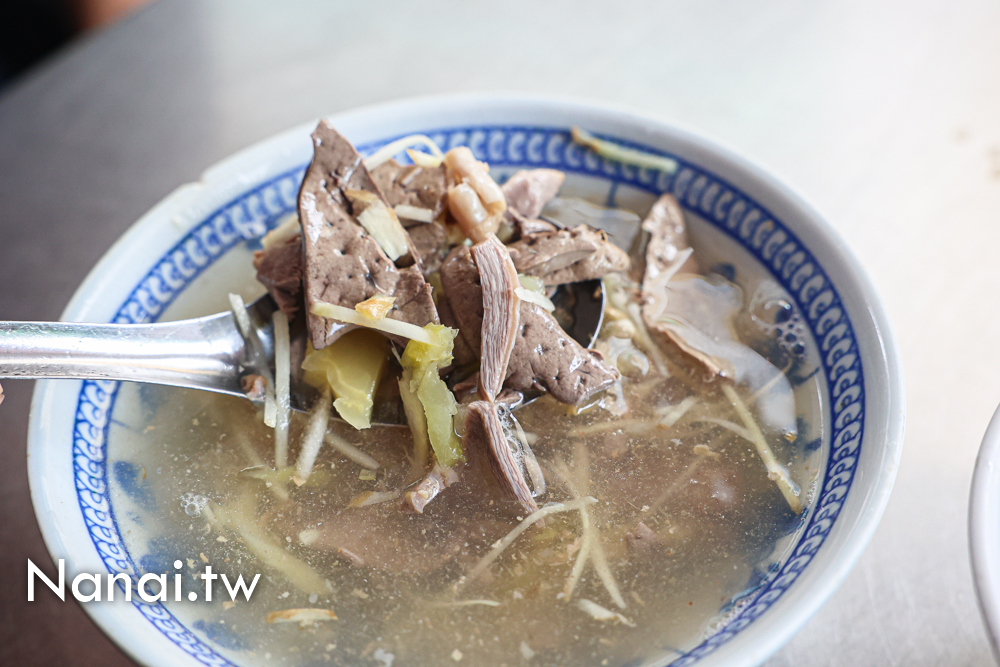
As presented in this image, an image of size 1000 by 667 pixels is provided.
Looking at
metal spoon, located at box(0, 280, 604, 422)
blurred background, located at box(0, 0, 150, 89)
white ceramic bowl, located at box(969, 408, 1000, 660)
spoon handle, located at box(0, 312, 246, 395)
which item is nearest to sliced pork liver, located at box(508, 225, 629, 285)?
metal spoon, located at box(0, 280, 604, 422)

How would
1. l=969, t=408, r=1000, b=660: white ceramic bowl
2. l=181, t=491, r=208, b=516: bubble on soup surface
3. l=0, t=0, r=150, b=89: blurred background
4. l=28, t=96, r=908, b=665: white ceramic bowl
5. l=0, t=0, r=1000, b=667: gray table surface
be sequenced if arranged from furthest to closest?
l=0, t=0, r=150, b=89: blurred background < l=0, t=0, r=1000, b=667: gray table surface < l=181, t=491, r=208, b=516: bubble on soup surface < l=28, t=96, r=908, b=665: white ceramic bowl < l=969, t=408, r=1000, b=660: white ceramic bowl

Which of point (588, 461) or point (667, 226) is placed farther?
point (667, 226)

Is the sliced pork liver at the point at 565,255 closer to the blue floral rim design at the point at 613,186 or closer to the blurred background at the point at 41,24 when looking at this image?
the blue floral rim design at the point at 613,186

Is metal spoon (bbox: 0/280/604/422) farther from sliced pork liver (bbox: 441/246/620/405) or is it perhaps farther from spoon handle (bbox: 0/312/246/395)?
sliced pork liver (bbox: 441/246/620/405)

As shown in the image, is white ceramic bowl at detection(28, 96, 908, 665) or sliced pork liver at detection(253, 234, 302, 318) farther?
sliced pork liver at detection(253, 234, 302, 318)

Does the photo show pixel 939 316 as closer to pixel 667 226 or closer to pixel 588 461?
pixel 667 226

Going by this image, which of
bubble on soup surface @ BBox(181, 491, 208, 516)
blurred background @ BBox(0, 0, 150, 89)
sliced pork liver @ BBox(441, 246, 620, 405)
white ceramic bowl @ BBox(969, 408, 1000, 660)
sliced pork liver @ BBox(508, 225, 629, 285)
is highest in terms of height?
blurred background @ BBox(0, 0, 150, 89)

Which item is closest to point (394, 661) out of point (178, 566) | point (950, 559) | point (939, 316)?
point (178, 566)
